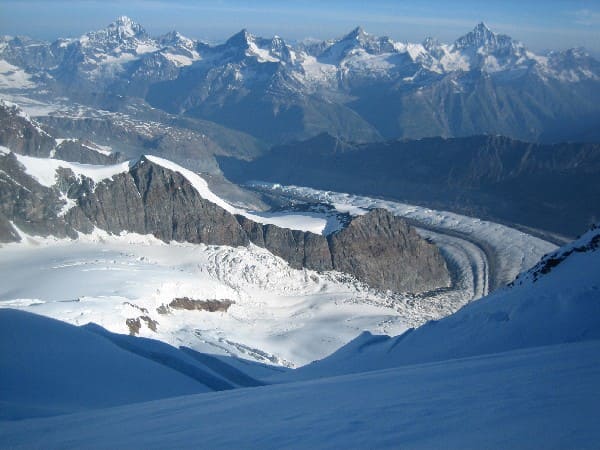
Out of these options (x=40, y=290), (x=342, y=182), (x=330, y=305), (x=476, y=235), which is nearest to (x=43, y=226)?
(x=40, y=290)

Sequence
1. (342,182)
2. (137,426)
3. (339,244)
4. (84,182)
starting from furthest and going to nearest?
(342,182), (339,244), (84,182), (137,426)

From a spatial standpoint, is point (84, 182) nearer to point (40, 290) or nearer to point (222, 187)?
point (40, 290)

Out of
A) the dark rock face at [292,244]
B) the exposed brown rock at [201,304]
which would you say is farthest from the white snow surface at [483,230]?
the exposed brown rock at [201,304]

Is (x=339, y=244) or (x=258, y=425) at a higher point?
(x=258, y=425)

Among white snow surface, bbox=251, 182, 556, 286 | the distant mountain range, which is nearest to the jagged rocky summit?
white snow surface, bbox=251, 182, 556, 286

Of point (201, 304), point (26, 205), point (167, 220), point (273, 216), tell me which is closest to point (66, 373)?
point (201, 304)

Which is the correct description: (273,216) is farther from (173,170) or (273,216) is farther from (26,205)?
(26,205)

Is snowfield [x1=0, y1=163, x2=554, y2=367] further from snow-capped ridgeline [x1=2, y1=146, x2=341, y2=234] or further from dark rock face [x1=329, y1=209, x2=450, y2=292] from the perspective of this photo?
dark rock face [x1=329, y1=209, x2=450, y2=292]
